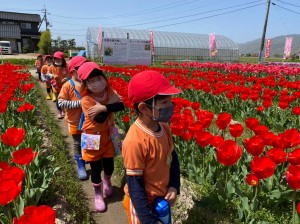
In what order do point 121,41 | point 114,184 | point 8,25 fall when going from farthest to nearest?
point 8,25 < point 121,41 < point 114,184

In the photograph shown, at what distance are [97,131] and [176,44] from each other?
120ft

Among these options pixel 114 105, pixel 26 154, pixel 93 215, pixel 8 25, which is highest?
pixel 8 25

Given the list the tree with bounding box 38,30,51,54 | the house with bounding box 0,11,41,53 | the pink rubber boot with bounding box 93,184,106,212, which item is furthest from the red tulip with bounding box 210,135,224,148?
the house with bounding box 0,11,41,53

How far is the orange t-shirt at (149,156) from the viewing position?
1825 millimetres

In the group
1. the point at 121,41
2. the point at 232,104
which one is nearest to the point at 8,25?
the point at 121,41

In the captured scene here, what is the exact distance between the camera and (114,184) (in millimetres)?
3805

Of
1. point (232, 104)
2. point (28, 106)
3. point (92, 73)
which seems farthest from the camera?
point (232, 104)

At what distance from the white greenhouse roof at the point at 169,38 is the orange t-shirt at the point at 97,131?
33569 mm

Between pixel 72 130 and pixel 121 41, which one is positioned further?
pixel 121 41

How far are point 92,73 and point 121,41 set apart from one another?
2292 centimetres

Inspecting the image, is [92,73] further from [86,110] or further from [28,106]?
[28,106]

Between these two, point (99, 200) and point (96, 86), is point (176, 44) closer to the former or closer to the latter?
point (96, 86)

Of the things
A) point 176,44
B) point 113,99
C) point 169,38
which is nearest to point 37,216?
point 113,99

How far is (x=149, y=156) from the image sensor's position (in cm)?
191
